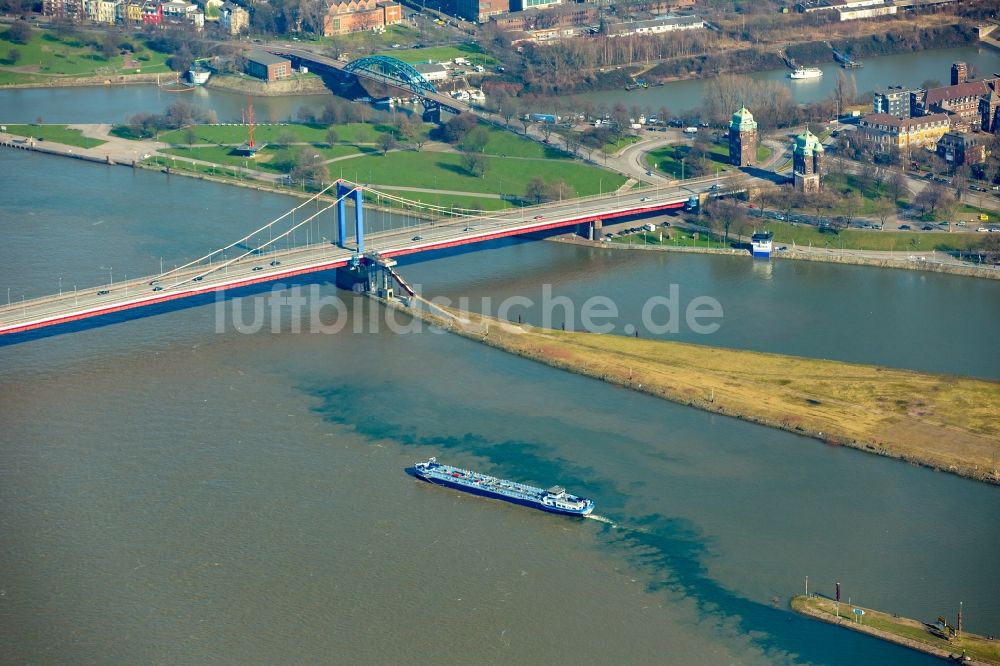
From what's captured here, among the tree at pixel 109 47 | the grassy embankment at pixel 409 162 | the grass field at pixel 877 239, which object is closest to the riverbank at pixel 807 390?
the grass field at pixel 877 239

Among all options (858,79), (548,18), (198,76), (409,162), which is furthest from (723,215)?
(548,18)

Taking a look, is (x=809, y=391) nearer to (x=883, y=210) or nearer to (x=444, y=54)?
(x=883, y=210)

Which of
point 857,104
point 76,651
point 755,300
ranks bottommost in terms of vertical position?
point 76,651

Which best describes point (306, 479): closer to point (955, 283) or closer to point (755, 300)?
point (755, 300)

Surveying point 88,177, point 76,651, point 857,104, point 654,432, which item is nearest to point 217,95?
point 88,177

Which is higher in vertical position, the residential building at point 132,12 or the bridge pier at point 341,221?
the residential building at point 132,12

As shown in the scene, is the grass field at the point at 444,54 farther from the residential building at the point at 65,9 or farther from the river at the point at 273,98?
the residential building at the point at 65,9

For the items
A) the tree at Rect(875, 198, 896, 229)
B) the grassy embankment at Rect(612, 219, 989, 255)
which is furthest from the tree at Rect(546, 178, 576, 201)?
the tree at Rect(875, 198, 896, 229)
